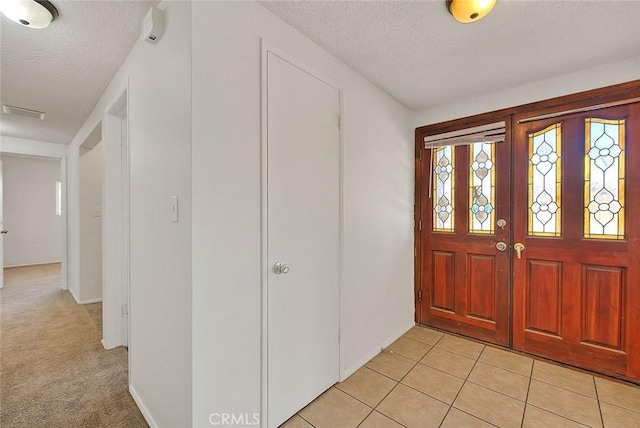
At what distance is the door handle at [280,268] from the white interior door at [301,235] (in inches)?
0.8

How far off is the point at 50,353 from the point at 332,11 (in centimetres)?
362

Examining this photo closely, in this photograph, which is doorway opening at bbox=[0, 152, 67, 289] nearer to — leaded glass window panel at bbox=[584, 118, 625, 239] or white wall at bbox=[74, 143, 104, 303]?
white wall at bbox=[74, 143, 104, 303]

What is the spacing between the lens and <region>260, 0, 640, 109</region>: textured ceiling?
149 cm

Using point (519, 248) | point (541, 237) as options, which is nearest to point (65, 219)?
point (519, 248)

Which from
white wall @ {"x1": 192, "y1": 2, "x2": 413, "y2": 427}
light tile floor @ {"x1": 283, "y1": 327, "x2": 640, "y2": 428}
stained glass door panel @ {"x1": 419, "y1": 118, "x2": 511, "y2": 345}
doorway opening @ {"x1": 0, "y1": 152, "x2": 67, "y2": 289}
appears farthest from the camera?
doorway opening @ {"x1": 0, "y1": 152, "x2": 67, "y2": 289}

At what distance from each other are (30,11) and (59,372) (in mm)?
2516

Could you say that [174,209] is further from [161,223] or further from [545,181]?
[545,181]

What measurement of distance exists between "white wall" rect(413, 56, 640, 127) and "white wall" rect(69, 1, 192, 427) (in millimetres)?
2483

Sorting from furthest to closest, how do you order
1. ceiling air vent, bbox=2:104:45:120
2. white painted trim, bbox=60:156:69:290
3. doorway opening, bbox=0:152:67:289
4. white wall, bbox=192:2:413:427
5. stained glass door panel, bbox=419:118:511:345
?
doorway opening, bbox=0:152:67:289 < white painted trim, bbox=60:156:69:290 < ceiling air vent, bbox=2:104:45:120 < stained glass door panel, bbox=419:118:511:345 < white wall, bbox=192:2:413:427

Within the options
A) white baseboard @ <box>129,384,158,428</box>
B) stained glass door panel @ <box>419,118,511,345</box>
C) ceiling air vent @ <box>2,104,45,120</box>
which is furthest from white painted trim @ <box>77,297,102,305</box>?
stained glass door panel @ <box>419,118,511,345</box>

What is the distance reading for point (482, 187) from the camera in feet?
8.50

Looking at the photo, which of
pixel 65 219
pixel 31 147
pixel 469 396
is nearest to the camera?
pixel 469 396

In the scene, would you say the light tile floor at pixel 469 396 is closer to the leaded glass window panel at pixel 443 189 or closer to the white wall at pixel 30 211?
the leaded glass window panel at pixel 443 189

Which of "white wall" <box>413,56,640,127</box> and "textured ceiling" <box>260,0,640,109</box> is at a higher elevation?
"textured ceiling" <box>260,0,640,109</box>
